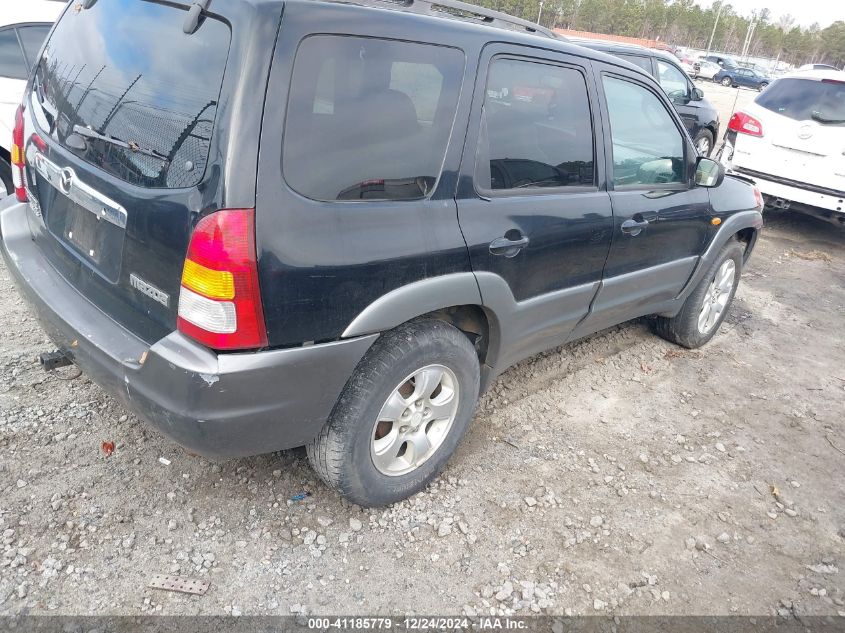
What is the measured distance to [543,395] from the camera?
3.62m

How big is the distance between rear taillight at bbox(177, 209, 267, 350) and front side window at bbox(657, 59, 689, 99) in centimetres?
891

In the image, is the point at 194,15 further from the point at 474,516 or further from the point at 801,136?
the point at 801,136

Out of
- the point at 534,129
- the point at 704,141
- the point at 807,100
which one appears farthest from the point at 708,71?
the point at 534,129

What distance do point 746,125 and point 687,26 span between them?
80.9 m

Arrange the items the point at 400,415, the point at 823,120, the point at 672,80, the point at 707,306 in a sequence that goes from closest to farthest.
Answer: the point at 400,415, the point at 707,306, the point at 823,120, the point at 672,80

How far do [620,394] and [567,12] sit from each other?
2775 inches

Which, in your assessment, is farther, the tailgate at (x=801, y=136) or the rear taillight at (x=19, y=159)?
the tailgate at (x=801, y=136)

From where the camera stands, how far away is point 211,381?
1903 millimetres

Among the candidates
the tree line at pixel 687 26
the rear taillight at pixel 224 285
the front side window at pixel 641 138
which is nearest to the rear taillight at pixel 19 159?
the rear taillight at pixel 224 285

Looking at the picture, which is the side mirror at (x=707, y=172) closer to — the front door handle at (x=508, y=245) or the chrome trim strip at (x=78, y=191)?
the front door handle at (x=508, y=245)

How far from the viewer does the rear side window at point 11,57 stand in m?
4.73

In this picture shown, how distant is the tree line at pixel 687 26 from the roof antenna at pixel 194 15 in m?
62.0

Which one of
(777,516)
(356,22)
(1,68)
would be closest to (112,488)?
(356,22)

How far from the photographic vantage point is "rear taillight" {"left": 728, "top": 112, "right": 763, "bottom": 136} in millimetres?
7285
